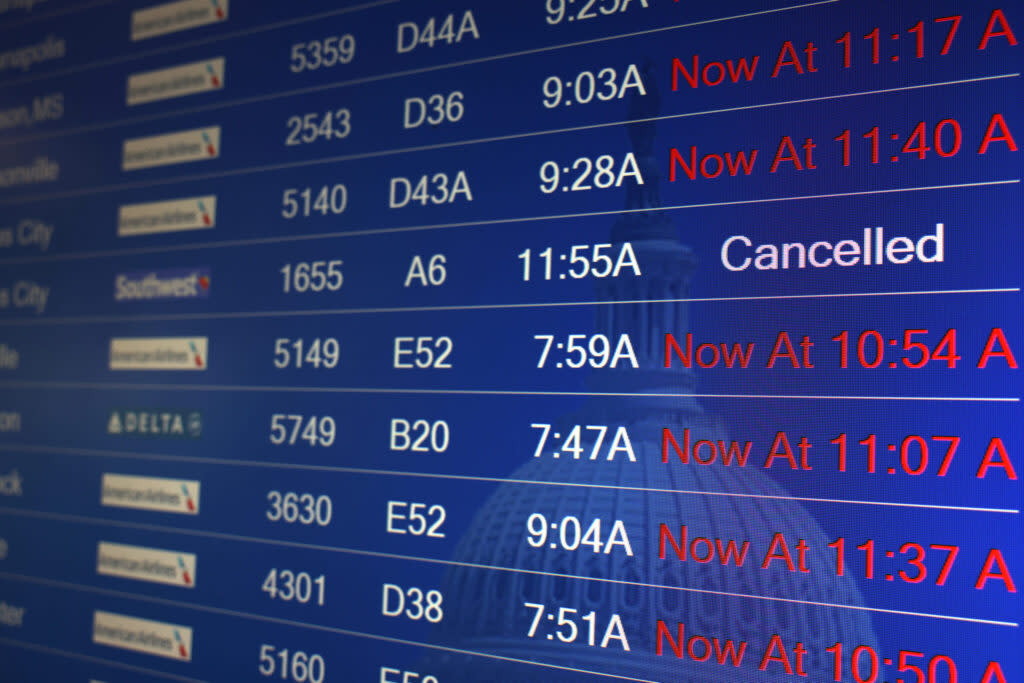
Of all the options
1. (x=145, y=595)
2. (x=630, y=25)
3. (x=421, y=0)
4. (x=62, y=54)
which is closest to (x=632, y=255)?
(x=630, y=25)

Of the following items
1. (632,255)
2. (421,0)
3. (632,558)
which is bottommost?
(632,558)

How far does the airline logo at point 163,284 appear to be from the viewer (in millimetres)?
1595

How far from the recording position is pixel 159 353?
1619 mm

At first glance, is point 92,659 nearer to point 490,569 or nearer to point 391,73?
point 490,569

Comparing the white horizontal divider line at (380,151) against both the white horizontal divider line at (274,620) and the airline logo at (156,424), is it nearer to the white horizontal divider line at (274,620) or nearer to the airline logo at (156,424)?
the airline logo at (156,424)

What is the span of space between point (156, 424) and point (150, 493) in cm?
12

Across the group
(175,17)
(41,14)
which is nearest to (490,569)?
(175,17)

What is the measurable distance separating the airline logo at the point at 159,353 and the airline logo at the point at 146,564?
12.6 inches

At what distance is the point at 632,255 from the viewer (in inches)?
47.8

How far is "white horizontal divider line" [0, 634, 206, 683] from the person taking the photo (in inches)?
60.5

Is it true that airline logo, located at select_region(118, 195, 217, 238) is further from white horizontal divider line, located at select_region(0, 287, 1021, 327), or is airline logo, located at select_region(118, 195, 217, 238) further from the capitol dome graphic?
the capitol dome graphic

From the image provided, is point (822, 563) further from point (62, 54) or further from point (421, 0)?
point (62, 54)

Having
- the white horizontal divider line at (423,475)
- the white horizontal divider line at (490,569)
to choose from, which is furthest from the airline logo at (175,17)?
the white horizontal divider line at (490,569)

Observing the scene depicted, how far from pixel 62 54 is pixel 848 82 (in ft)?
5.05
